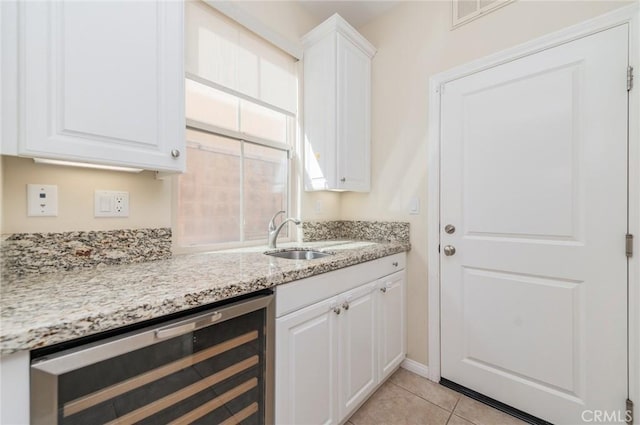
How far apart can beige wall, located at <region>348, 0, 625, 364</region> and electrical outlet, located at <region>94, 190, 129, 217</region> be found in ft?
5.53

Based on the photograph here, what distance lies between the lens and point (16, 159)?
100cm

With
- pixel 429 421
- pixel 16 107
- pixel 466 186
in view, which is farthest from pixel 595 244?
pixel 16 107

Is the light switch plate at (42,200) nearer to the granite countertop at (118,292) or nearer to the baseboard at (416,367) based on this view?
the granite countertop at (118,292)

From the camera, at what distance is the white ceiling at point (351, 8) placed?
6.85 ft

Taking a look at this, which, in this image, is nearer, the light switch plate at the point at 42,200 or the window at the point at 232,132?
the light switch plate at the point at 42,200

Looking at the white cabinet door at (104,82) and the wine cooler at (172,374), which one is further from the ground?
the white cabinet door at (104,82)

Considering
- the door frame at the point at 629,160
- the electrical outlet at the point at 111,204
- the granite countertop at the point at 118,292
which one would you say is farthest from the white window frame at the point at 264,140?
the door frame at the point at 629,160

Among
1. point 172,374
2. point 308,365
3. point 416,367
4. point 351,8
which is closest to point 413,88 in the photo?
point 351,8

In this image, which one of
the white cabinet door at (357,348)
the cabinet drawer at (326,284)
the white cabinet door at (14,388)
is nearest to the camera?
the white cabinet door at (14,388)

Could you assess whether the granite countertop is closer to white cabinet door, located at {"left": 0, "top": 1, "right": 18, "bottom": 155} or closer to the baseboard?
white cabinet door, located at {"left": 0, "top": 1, "right": 18, "bottom": 155}

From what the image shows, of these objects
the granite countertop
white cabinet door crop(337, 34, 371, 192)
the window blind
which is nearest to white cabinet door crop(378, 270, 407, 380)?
the granite countertop

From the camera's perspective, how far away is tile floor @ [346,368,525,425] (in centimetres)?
151

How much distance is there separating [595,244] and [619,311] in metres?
0.33

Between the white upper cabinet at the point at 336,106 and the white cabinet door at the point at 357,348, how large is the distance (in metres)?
0.85
